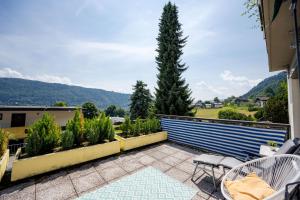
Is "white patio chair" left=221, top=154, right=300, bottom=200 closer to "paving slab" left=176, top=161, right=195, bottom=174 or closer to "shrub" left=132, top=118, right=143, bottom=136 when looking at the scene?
"paving slab" left=176, top=161, right=195, bottom=174

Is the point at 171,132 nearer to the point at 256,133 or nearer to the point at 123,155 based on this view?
the point at 123,155

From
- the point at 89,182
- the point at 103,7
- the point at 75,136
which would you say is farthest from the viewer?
the point at 103,7

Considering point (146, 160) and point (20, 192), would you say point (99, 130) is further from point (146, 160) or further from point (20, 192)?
point (20, 192)

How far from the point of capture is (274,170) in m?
2.01

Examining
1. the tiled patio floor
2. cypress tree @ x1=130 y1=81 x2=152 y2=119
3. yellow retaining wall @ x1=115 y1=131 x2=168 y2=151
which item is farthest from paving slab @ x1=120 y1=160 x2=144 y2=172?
cypress tree @ x1=130 y1=81 x2=152 y2=119

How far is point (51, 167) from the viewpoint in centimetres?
384

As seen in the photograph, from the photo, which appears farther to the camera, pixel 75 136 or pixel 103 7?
pixel 103 7

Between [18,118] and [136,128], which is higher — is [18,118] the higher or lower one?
the lower one

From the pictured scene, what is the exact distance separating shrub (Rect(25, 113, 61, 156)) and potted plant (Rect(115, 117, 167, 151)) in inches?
83.3

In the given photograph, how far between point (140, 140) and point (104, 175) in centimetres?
222

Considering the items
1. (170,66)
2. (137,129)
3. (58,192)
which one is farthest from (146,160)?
(170,66)

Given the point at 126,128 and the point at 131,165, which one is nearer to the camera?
the point at 131,165

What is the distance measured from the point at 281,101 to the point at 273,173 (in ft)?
48.9

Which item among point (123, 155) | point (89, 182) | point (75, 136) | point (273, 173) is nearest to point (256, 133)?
point (273, 173)
